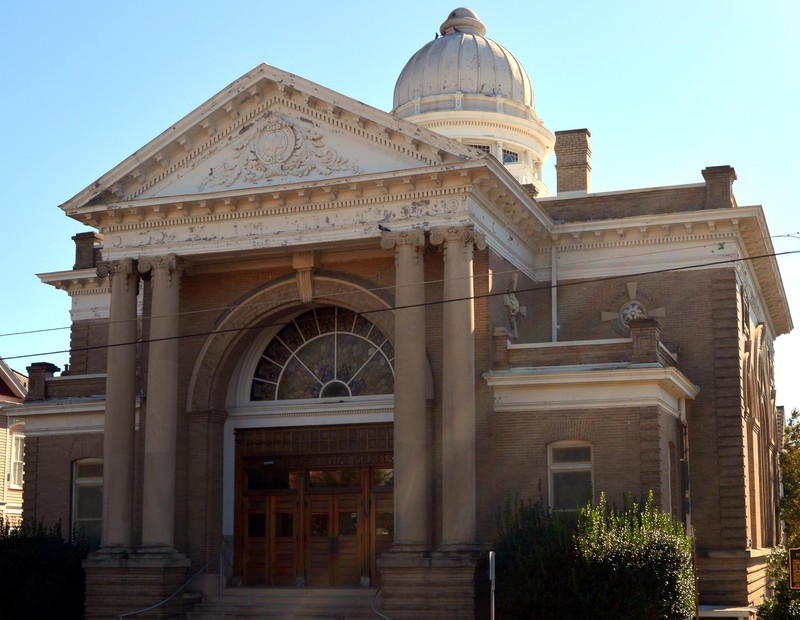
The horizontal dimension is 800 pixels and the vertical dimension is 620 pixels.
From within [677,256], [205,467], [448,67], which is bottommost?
[205,467]

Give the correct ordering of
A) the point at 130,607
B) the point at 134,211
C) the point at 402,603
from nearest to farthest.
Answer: the point at 402,603
the point at 130,607
the point at 134,211

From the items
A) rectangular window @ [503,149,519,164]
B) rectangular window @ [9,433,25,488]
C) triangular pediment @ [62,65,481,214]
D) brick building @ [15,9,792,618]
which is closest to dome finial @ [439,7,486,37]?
rectangular window @ [503,149,519,164]

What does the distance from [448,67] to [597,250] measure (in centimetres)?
1402

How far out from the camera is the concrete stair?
2689 centimetres

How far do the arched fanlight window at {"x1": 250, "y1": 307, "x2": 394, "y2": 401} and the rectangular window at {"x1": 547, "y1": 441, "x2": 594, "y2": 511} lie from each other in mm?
4682

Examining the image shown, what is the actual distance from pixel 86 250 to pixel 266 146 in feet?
43.6

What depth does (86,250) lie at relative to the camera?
40.0m

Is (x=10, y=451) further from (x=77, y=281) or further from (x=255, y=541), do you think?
(x=255, y=541)

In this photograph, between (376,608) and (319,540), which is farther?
(319,540)

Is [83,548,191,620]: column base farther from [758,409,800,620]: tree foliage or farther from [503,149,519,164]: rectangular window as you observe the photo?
[503,149,519,164]: rectangular window

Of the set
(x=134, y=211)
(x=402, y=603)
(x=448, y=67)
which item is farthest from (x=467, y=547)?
(x=448, y=67)

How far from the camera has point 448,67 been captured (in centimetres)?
4362

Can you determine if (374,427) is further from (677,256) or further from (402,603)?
(677,256)

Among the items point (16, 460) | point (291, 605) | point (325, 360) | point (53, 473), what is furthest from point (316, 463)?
point (16, 460)
